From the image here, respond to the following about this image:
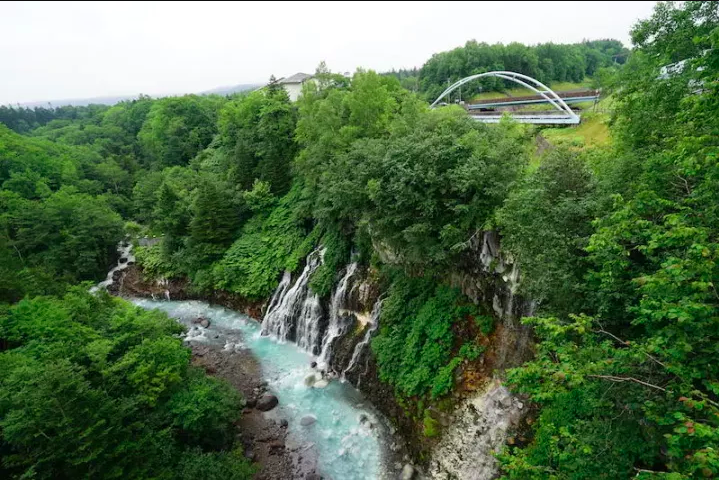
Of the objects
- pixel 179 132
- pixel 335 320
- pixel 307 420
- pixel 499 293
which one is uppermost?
pixel 179 132

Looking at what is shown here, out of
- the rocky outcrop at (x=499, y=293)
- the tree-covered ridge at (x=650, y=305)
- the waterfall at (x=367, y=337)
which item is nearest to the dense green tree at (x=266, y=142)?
the waterfall at (x=367, y=337)

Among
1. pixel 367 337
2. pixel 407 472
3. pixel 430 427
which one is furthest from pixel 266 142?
pixel 407 472

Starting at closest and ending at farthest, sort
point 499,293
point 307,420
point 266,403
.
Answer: point 499,293, point 307,420, point 266,403

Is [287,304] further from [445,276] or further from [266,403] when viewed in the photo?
[445,276]

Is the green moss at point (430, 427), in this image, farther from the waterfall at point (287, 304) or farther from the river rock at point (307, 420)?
the waterfall at point (287, 304)

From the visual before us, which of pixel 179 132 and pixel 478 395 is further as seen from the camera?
pixel 179 132

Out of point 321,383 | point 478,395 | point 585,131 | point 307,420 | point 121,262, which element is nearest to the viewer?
point 478,395
